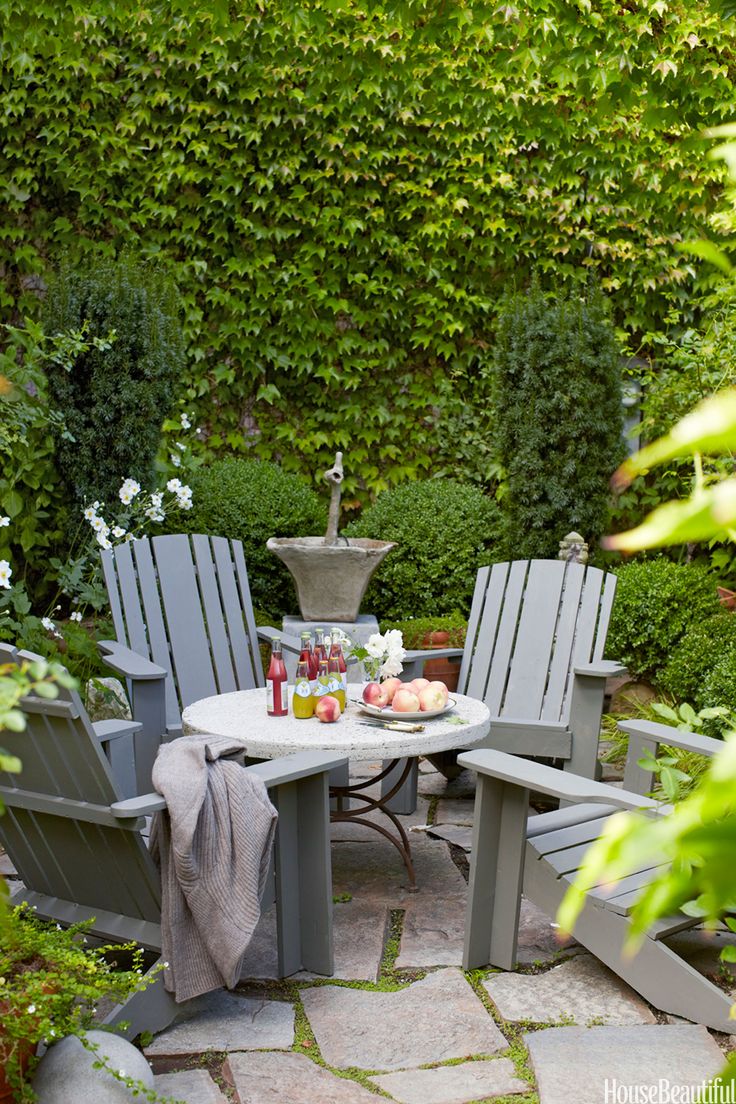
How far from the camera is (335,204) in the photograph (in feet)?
22.0

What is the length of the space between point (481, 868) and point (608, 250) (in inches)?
197

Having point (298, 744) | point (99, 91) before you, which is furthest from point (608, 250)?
point (298, 744)

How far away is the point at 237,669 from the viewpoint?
404 cm

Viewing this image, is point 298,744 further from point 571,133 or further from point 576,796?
point 571,133

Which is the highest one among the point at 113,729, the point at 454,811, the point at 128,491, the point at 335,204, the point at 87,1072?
the point at 335,204

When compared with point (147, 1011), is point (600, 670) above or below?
above

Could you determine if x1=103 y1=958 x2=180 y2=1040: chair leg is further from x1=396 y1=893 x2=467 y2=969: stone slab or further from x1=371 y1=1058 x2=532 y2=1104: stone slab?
x1=396 y1=893 x2=467 y2=969: stone slab

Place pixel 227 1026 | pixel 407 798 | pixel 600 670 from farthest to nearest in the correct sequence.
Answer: pixel 407 798
pixel 600 670
pixel 227 1026

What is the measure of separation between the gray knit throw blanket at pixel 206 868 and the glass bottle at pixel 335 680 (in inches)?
30.1

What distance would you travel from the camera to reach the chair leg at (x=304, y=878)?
2.61 metres

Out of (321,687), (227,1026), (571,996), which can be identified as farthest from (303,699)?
(571,996)

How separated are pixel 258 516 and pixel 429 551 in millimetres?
962

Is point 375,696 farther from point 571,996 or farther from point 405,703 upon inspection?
point 571,996

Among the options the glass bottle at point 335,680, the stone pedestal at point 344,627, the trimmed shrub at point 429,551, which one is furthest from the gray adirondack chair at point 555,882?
the trimmed shrub at point 429,551
